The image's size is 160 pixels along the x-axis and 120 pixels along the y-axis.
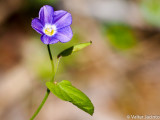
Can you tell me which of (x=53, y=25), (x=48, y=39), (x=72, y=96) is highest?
(x=53, y=25)

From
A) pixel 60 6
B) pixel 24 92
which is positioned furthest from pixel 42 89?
pixel 60 6

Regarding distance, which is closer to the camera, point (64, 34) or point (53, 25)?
point (64, 34)

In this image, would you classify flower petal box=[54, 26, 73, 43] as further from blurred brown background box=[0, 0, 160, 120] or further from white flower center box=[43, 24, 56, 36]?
blurred brown background box=[0, 0, 160, 120]

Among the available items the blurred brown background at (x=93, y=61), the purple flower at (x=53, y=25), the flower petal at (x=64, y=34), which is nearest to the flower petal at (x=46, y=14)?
the purple flower at (x=53, y=25)

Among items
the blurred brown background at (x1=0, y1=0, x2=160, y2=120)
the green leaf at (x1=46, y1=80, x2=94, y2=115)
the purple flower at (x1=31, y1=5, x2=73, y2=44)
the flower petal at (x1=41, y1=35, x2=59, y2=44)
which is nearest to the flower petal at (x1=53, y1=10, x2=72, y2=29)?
the purple flower at (x1=31, y1=5, x2=73, y2=44)

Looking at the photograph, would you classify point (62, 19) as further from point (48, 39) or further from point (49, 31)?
point (48, 39)

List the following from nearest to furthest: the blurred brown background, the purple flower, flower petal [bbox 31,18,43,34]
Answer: flower petal [bbox 31,18,43,34], the purple flower, the blurred brown background

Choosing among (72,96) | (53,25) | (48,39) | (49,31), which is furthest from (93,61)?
(72,96)
